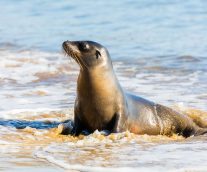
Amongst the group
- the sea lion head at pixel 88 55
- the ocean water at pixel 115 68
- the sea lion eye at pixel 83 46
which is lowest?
the ocean water at pixel 115 68

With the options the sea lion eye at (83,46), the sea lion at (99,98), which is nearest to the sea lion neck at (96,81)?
the sea lion at (99,98)

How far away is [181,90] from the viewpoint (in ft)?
33.8

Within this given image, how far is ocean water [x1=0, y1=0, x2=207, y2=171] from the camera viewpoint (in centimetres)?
635

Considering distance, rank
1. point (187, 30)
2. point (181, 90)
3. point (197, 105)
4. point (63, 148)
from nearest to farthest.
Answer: point (63, 148)
point (197, 105)
point (181, 90)
point (187, 30)

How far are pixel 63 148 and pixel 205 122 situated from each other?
228 centimetres

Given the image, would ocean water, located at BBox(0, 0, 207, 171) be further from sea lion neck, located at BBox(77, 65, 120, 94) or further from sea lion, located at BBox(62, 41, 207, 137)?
sea lion neck, located at BBox(77, 65, 120, 94)

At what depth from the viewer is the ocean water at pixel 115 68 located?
6352 mm

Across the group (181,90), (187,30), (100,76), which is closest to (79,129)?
(100,76)

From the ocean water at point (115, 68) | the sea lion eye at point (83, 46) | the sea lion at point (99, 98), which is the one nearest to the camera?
the ocean water at point (115, 68)

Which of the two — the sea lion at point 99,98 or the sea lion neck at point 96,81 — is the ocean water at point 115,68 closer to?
the sea lion at point 99,98

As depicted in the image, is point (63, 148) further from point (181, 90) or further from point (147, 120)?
point (181, 90)

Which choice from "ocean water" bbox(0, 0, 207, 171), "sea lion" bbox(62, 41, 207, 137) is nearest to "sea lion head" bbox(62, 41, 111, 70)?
"sea lion" bbox(62, 41, 207, 137)

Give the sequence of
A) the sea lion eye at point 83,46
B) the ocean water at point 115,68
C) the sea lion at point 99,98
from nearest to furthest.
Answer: the ocean water at point 115,68
the sea lion at point 99,98
the sea lion eye at point 83,46

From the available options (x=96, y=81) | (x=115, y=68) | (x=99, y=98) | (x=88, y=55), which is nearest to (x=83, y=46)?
(x=88, y=55)
